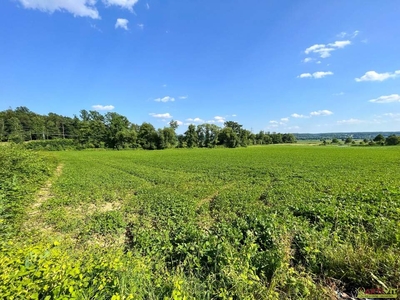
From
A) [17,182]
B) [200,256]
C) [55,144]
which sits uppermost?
[55,144]

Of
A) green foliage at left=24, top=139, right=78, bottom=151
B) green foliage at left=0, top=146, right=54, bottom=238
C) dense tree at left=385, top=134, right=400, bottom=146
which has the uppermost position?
green foliage at left=24, top=139, right=78, bottom=151

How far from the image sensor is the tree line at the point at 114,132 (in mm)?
81250

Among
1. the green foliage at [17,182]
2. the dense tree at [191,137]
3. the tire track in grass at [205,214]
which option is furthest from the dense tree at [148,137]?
the tire track in grass at [205,214]

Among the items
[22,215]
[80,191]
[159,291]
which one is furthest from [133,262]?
[80,191]

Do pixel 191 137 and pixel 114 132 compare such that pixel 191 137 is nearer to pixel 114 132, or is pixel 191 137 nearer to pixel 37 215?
pixel 114 132

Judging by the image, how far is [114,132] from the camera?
87375 mm

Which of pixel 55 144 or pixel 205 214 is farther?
pixel 55 144

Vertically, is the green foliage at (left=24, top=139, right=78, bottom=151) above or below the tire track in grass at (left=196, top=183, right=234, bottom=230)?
above

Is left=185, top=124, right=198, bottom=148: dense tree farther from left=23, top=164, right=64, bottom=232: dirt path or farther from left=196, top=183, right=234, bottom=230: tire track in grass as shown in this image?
left=196, top=183, right=234, bottom=230: tire track in grass

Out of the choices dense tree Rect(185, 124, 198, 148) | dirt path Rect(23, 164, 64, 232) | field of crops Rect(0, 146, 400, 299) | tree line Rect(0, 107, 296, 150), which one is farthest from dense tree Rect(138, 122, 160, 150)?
field of crops Rect(0, 146, 400, 299)

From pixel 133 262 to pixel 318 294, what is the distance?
10.1 ft

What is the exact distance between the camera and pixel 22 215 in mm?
8320

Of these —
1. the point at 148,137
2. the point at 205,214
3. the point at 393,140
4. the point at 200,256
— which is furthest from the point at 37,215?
the point at 393,140

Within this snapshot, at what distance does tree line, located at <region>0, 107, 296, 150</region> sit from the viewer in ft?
267
